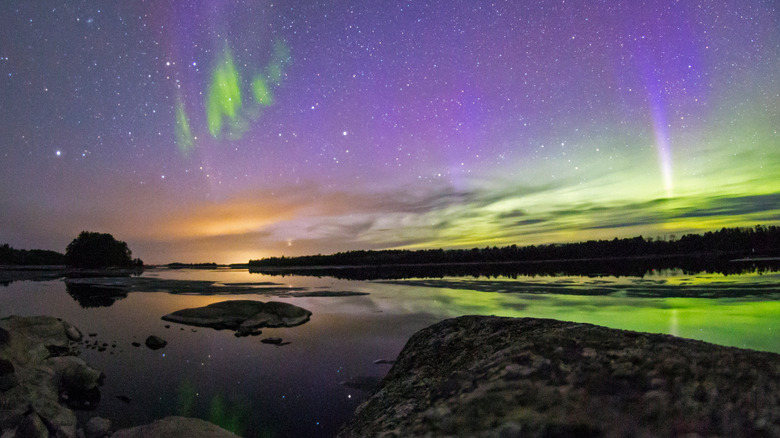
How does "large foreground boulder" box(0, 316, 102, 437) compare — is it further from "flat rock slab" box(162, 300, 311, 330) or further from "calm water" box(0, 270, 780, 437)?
"flat rock slab" box(162, 300, 311, 330)

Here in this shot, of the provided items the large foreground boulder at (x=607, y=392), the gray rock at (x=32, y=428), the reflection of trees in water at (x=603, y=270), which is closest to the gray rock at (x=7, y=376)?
the gray rock at (x=32, y=428)

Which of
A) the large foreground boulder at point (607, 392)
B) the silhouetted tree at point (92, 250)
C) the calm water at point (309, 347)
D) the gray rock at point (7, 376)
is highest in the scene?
the silhouetted tree at point (92, 250)

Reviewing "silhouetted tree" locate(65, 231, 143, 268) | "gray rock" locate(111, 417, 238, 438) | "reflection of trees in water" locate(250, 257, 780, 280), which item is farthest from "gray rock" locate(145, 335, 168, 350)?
"silhouetted tree" locate(65, 231, 143, 268)

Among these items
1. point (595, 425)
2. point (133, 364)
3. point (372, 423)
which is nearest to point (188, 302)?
point (133, 364)

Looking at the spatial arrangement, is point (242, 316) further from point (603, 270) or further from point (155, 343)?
point (603, 270)

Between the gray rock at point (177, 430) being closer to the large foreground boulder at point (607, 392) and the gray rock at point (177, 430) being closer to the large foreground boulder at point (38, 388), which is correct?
the large foreground boulder at point (38, 388)

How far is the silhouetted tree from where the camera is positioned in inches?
3578

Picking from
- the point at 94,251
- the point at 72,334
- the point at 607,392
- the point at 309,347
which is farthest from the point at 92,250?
the point at 607,392

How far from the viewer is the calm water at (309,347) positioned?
6.95 metres

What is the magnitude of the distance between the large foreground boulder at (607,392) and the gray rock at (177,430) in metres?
4.02

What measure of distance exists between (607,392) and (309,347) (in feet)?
34.2

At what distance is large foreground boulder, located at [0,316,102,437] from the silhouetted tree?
108 metres

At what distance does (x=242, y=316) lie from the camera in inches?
582

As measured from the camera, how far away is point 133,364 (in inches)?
376
